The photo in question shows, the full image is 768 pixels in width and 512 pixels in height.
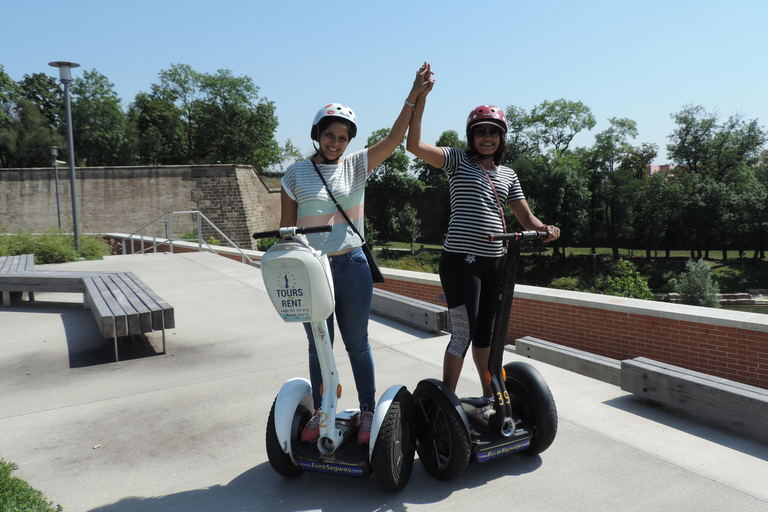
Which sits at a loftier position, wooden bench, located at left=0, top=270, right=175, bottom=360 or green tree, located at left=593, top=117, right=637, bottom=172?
green tree, located at left=593, top=117, right=637, bottom=172

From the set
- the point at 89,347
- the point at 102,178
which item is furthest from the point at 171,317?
the point at 102,178

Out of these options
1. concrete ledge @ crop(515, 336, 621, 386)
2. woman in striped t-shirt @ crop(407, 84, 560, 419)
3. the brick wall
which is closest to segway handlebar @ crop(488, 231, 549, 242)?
woman in striped t-shirt @ crop(407, 84, 560, 419)

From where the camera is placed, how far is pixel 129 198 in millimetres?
29047

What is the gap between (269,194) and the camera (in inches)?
1483

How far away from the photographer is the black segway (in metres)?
2.45

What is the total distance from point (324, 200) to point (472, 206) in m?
0.78

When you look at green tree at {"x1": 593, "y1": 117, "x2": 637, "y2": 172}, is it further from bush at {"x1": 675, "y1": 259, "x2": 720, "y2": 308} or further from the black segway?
the black segway

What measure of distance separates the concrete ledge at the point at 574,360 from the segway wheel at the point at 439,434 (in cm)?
220

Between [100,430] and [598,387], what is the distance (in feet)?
11.1

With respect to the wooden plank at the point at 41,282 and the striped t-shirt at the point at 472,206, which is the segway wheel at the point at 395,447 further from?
the wooden plank at the point at 41,282

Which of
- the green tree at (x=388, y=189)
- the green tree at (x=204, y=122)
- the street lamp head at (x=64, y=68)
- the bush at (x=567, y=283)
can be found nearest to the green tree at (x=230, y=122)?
the green tree at (x=204, y=122)

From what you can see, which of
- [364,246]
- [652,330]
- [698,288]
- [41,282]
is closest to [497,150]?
[364,246]

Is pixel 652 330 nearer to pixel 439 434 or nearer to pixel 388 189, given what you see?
pixel 439 434

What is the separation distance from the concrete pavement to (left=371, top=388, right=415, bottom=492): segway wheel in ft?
0.35
